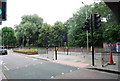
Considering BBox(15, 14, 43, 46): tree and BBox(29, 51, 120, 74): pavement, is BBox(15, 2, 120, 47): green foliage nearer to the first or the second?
BBox(15, 14, 43, 46): tree

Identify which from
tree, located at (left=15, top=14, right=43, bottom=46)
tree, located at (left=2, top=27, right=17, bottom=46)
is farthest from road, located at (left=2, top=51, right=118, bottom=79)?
tree, located at (left=2, top=27, right=17, bottom=46)

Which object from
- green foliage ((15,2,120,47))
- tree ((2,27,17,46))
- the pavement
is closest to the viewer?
the pavement

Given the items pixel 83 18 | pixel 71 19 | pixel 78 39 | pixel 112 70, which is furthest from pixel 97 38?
pixel 112 70

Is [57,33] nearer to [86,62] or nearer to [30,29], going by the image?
[30,29]

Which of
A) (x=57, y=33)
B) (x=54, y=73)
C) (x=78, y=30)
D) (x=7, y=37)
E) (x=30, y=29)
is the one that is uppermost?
(x=30, y=29)

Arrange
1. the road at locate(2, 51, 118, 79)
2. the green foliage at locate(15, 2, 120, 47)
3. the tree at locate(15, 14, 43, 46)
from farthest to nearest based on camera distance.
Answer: the tree at locate(15, 14, 43, 46) → the green foliage at locate(15, 2, 120, 47) → the road at locate(2, 51, 118, 79)

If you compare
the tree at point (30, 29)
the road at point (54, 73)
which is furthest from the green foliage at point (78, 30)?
the road at point (54, 73)

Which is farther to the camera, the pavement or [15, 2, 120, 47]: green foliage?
[15, 2, 120, 47]: green foliage

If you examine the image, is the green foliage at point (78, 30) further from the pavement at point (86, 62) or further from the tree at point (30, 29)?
the pavement at point (86, 62)

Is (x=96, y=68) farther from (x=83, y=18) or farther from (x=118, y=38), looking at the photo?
(x=83, y=18)

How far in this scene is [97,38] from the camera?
1041 inches

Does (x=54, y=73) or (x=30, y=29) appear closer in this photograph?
(x=54, y=73)

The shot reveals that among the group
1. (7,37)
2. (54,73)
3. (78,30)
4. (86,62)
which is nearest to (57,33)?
(78,30)

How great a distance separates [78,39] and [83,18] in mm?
6384
